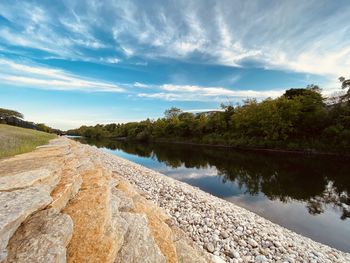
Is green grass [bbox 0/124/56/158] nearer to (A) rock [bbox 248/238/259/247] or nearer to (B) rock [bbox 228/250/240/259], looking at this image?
(B) rock [bbox 228/250/240/259]

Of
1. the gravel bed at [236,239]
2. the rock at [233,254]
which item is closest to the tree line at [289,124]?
the gravel bed at [236,239]

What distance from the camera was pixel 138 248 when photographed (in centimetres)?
365

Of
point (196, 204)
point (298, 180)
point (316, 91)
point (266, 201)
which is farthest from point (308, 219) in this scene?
point (316, 91)

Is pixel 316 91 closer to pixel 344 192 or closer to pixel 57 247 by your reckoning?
pixel 344 192

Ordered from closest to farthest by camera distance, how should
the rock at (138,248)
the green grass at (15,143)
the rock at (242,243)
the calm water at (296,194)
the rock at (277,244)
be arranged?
the rock at (138,248)
the rock at (242,243)
the rock at (277,244)
the calm water at (296,194)
the green grass at (15,143)

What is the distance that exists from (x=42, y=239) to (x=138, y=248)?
155 cm

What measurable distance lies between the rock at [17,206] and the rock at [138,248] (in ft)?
5.31

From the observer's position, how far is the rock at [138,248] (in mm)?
3468

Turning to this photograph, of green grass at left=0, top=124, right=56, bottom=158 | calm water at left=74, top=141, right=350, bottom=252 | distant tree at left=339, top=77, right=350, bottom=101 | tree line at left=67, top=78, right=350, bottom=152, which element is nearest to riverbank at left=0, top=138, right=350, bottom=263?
calm water at left=74, top=141, right=350, bottom=252

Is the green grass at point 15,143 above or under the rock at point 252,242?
above

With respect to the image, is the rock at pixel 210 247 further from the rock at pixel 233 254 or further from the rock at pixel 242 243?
the rock at pixel 242 243

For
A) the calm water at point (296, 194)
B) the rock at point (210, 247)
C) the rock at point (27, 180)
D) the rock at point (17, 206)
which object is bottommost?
the calm water at point (296, 194)

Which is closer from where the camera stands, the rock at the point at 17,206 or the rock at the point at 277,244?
the rock at the point at 17,206

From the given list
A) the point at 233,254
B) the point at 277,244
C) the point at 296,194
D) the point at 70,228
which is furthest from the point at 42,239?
the point at 296,194
